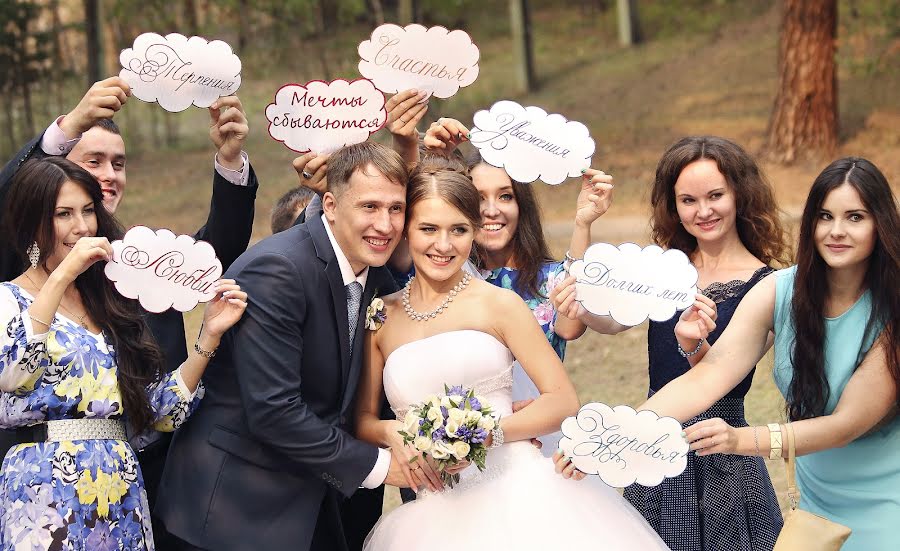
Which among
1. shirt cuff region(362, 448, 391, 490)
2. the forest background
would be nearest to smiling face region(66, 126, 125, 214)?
shirt cuff region(362, 448, 391, 490)

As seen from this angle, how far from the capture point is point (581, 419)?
11.0 feet

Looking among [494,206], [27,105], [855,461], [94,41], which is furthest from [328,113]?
[27,105]

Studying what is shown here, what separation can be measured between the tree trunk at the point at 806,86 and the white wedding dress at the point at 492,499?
9852mm

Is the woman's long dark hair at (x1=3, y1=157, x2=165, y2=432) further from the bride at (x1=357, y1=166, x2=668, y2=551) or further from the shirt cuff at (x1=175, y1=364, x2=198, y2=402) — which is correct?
the bride at (x1=357, y1=166, x2=668, y2=551)

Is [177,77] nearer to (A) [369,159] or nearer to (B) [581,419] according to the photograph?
(A) [369,159]

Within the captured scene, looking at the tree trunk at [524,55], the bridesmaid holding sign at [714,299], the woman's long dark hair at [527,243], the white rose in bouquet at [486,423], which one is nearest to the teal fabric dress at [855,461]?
the bridesmaid holding sign at [714,299]

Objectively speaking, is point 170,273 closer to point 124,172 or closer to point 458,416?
point 124,172

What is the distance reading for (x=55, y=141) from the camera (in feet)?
12.7

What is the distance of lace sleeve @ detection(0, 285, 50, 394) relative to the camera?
3197 mm

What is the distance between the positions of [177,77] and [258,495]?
150 centimetres

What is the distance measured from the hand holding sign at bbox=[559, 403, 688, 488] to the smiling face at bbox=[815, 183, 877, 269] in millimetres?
734

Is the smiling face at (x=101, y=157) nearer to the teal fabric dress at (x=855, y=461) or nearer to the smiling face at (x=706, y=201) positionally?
the smiling face at (x=706, y=201)

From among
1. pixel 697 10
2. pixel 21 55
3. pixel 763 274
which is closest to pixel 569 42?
pixel 697 10

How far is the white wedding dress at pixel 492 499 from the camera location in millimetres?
3535
